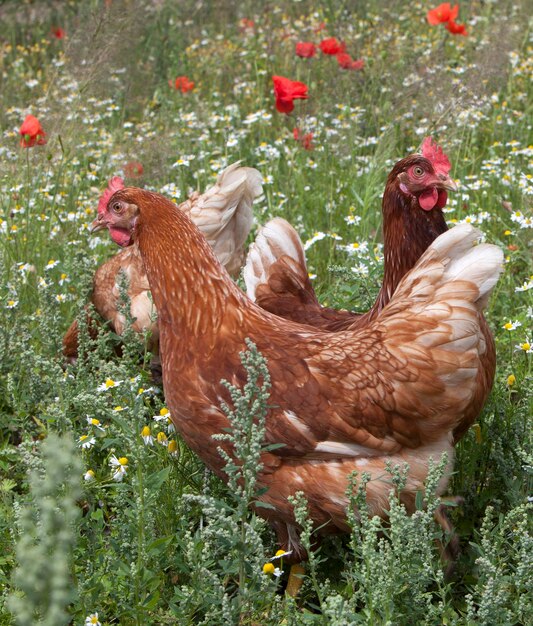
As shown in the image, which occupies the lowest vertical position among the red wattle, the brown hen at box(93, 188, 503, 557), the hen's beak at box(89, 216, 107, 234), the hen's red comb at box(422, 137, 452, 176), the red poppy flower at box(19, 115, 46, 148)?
the brown hen at box(93, 188, 503, 557)

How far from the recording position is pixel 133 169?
17.2ft

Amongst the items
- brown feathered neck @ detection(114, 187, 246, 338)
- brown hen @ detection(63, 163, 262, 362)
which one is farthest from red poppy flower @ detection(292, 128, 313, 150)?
brown feathered neck @ detection(114, 187, 246, 338)

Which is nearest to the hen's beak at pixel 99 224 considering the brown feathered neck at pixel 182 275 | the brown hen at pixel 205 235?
the brown feathered neck at pixel 182 275

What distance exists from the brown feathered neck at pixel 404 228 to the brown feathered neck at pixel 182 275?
2.14ft

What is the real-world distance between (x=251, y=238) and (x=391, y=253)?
178 centimetres

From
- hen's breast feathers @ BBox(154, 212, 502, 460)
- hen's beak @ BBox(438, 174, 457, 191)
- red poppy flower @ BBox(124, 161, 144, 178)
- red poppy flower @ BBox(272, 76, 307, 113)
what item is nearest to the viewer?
hen's breast feathers @ BBox(154, 212, 502, 460)

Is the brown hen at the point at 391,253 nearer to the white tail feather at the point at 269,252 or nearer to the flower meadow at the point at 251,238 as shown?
the white tail feather at the point at 269,252

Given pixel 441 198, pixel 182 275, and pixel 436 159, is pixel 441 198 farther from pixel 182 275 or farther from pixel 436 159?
pixel 182 275

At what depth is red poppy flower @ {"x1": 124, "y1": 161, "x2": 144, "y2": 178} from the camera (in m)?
5.23

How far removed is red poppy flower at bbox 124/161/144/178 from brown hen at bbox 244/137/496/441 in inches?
64.8

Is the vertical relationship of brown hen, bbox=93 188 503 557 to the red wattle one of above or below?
below

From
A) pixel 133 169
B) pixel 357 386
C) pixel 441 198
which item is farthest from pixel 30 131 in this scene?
pixel 357 386

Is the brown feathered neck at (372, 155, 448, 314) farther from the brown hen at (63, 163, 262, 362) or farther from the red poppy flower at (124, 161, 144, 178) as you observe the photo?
the red poppy flower at (124, 161, 144, 178)

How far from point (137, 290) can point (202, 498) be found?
2282 millimetres
